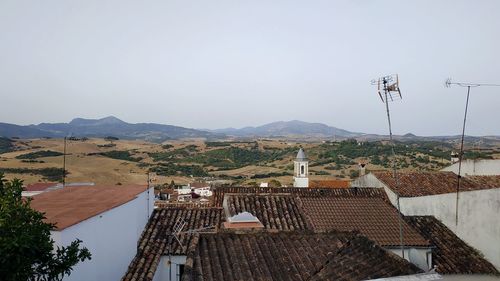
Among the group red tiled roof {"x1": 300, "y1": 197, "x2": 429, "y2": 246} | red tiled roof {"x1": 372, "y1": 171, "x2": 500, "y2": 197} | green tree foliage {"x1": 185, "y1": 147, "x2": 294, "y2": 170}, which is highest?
red tiled roof {"x1": 372, "y1": 171, "x2": 500, "y2": 197}

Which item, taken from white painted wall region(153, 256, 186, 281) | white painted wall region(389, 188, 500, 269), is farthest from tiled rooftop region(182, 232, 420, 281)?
white painted wall region(389, 188, 500, 269)

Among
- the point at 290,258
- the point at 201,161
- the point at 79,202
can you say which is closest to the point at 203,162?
the point at 201,161

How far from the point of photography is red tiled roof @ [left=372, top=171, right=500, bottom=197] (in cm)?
1970

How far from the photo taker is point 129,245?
1247cm

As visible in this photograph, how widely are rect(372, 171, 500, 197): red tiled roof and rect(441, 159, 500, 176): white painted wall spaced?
97 centimetres

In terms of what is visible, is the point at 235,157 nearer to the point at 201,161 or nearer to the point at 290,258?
the point at 201,161

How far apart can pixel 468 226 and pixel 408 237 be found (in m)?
1.84

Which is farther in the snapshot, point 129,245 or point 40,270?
point 129,245

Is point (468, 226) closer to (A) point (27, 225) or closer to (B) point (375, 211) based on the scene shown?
(B) point (375, 211)

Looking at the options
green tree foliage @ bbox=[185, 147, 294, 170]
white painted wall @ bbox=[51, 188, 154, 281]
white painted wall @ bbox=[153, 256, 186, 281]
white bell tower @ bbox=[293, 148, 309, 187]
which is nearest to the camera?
white painted wall @ bbox=[51, 188, 154, 281]

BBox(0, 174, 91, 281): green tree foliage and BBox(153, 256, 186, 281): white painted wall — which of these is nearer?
BBox(0, 174, 91, 281): green tree foliage

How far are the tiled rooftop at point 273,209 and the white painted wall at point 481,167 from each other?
12.0 metres

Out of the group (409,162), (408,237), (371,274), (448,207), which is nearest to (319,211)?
(408,237)

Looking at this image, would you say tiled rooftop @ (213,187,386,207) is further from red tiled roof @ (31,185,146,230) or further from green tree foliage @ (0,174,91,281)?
green tree foliage @ (0,174,91,281)
